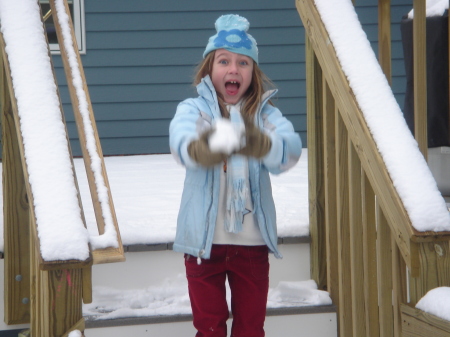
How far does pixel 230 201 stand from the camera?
2.08m

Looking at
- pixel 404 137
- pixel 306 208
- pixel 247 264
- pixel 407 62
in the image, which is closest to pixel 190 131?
pixel 247 264

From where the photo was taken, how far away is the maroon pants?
7.08 ft

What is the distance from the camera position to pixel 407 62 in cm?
369

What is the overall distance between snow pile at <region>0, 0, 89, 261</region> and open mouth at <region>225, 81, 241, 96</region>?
54 centimetres

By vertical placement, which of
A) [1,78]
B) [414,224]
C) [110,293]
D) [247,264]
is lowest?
[110,293]

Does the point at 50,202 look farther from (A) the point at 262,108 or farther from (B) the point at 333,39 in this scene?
(B) the point at 333,39

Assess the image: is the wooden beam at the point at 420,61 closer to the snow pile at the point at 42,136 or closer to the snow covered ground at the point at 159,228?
the snow covered ground at the point at 159,228

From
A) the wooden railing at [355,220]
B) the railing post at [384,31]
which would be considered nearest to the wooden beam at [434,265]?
the wooden railing at [355,220]

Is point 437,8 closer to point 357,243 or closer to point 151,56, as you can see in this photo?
point 357,243

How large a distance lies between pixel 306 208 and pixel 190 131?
1359 mm

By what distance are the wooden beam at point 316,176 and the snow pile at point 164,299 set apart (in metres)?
0.09

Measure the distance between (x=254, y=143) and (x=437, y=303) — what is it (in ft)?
2.29

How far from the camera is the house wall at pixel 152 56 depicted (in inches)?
222

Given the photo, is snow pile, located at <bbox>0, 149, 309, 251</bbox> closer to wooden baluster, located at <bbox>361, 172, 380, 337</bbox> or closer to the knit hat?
wooden baluster, located at <bbox>361, 172, 380, 337</bbox>
